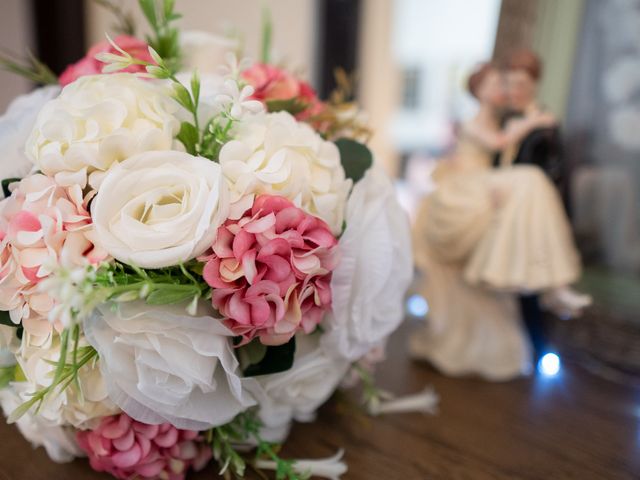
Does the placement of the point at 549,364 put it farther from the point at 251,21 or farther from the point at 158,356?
the point at 251,21

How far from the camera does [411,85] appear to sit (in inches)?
132

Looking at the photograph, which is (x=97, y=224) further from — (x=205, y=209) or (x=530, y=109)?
(x=530, y=109)

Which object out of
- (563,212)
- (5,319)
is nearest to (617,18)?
(563,212)

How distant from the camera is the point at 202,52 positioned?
2.10 ft

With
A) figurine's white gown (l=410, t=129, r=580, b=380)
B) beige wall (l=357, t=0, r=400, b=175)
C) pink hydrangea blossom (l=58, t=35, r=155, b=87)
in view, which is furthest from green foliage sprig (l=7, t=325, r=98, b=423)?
beige wall (l=357, t=0, r=400, b=175)

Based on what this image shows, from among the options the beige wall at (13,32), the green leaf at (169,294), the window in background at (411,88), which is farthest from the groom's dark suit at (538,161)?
the window in background at (411,88)

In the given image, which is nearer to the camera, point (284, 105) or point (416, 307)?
point (284, 105)

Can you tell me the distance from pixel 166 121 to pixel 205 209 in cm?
11

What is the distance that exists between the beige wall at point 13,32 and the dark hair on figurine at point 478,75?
26.9 inches

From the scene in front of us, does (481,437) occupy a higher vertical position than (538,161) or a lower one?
lower

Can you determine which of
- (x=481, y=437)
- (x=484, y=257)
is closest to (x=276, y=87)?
(x=484, y=257)

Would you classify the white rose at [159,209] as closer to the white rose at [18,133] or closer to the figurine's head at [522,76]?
the white rose at [18,133]

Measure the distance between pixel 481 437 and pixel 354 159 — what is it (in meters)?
0.37

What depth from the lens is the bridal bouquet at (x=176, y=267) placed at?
1.24 ft
